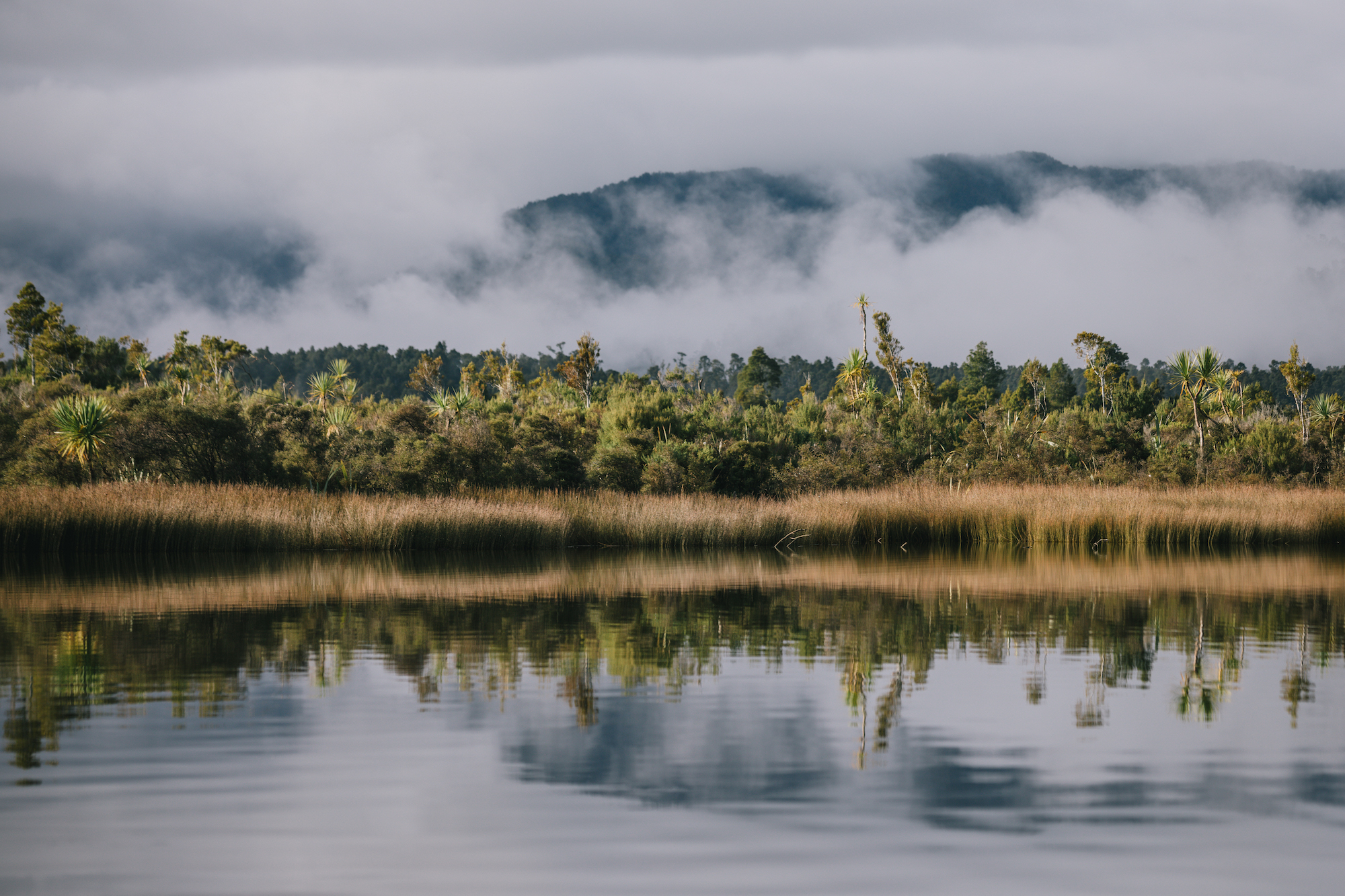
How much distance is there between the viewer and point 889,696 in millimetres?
8055

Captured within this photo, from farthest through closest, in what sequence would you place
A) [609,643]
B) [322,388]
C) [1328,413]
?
1. [322,388]
2. [1328,413]
3. [609,643]

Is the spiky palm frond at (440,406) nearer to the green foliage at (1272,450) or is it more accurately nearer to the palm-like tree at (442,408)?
the palm-like tree at (442,408)

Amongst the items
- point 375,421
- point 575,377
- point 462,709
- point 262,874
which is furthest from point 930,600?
point 575,377

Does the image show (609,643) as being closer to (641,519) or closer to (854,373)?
(641,519)

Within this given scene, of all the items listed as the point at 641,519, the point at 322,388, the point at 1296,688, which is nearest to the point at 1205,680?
the point at 1296,688

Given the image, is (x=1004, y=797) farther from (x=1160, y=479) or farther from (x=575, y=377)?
(x=575, y=377)

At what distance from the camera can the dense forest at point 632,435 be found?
32031mm

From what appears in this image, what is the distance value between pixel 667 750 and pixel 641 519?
21.3m

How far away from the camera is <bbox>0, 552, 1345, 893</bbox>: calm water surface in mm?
4613

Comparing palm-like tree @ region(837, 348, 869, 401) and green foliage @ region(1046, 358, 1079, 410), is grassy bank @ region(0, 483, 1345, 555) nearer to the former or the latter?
palm-like tree @ region(837, 348, 869, 401)

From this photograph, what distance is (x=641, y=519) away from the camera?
27.7 metres

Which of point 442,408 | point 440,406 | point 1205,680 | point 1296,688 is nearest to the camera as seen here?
point 1296,688

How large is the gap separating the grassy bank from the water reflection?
3816 millimetres

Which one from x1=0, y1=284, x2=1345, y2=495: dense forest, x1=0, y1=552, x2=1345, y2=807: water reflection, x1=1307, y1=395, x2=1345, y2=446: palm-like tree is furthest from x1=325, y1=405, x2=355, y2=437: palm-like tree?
x1=1307, y1=395, x2=1345, y2=446: palm-like tree
